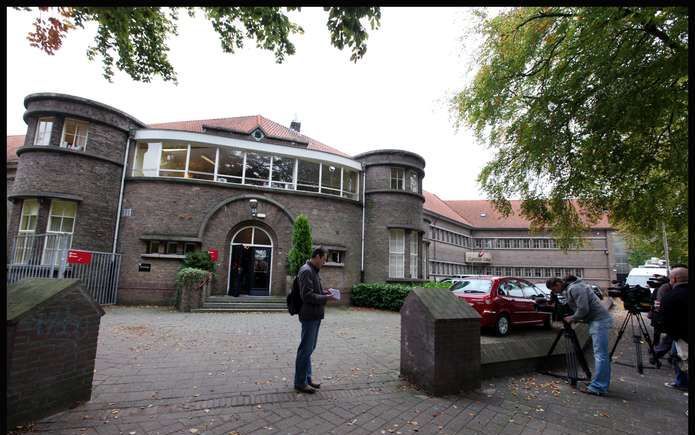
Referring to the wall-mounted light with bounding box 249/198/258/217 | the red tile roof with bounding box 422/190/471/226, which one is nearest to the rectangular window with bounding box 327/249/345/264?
the wall-mounted light with bounding box 249/198/258/217

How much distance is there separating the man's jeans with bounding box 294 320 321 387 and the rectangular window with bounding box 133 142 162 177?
13980 mm

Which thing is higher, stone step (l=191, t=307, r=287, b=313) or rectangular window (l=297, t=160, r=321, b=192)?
rectangular window (l=297, t=160, r=321, b=192)

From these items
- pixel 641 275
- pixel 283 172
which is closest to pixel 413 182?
pixel 283 172

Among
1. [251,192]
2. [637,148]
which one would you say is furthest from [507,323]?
[251,192]

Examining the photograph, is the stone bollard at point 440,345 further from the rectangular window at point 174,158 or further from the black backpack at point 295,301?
the rectangular window at point 174,158

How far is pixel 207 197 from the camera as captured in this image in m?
15.5

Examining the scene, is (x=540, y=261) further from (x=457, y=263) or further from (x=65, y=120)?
(x=65, y=120)

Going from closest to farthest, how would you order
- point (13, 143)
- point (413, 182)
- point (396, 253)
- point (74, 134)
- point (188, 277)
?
point (188, 277) → point (74, 134) → point (396, 253) → point (413, 182) → point (13, 143)

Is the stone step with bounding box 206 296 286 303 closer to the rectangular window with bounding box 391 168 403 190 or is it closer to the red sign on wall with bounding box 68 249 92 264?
the red sign on wall with bounding box 68 249 92 264

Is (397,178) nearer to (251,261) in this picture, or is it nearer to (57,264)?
(251,261)

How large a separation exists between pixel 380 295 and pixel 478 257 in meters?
25.4

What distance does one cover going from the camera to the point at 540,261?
39312 mm

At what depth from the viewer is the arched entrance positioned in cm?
1575

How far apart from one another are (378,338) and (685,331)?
18.8ft
